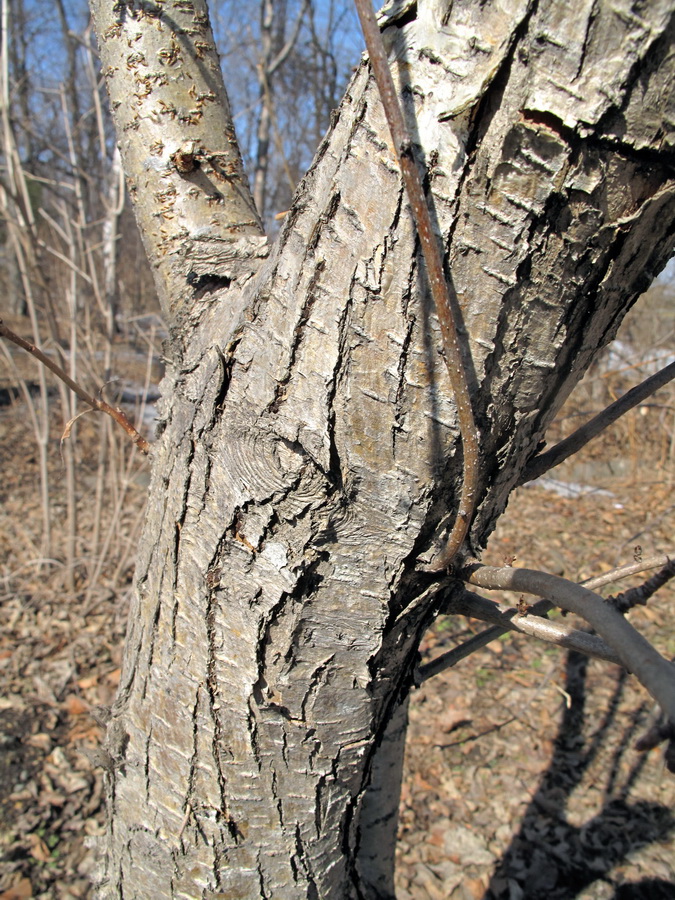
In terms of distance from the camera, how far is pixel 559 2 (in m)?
0.50

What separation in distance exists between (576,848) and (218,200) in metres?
2.60

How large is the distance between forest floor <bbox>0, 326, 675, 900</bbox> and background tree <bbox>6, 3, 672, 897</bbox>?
53cm

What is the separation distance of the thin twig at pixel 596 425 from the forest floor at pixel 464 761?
746 mm

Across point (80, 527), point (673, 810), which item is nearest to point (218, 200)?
point (673, 810)

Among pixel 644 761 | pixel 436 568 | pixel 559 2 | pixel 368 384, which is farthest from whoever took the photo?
pixel 644 761

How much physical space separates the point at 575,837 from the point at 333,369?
2.49 metres

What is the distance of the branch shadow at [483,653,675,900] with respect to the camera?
209cm

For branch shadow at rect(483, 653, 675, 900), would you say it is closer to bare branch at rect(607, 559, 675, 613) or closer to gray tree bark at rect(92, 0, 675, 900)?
gray tree bark at rect(92, 0, 675, 900)

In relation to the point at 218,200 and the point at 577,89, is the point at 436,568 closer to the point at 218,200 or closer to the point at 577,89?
the point at 577,89

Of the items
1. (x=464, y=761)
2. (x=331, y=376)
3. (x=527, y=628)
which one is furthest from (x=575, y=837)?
(x=331, y=376)

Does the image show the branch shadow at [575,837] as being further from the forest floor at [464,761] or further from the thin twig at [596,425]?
the thin twig at [596,425]

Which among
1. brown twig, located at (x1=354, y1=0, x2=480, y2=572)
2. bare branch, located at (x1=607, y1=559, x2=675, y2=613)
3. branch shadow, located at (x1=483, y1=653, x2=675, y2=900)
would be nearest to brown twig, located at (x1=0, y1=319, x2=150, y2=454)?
brown twig, located at (x1=354, y1=0, x2=480, y2=572)

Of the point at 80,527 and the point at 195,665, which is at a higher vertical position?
the point at 195,665

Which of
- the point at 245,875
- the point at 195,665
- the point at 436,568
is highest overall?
the point at 436,568
